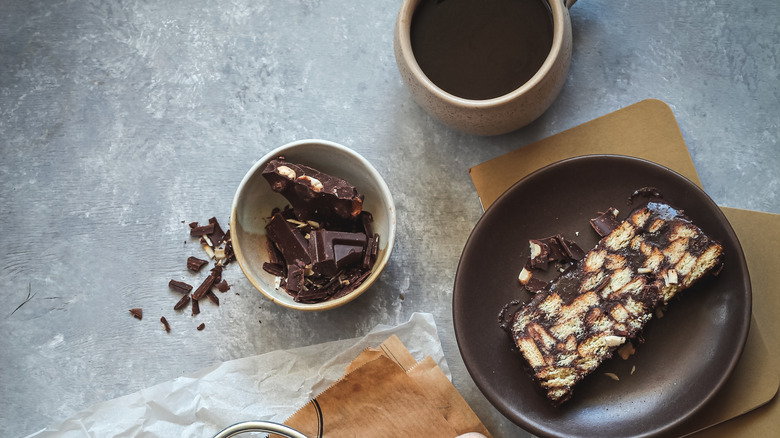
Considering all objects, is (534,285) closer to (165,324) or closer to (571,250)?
(571,250)

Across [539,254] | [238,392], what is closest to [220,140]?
[238,392]

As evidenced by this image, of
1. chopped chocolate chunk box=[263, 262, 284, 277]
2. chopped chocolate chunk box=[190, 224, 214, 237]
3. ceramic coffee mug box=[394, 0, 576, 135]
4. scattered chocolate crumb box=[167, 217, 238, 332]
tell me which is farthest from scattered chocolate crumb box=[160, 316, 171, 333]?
Answer: ceramic coffee mug box=[394, 0, 576, 135]

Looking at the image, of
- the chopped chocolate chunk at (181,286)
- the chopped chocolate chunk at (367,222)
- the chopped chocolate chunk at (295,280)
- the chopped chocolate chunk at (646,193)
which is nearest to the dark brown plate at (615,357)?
the chopped chocolate chunk at (646,193)

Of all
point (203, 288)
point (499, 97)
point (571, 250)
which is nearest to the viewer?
point (499, 97)

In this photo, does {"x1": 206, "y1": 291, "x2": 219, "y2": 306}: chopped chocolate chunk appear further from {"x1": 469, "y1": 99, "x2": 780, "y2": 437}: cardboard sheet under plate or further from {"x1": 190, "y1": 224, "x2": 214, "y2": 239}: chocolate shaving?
{"x1": 469, "y1": 99, "x2": 780, "y2": 437}: cardboard sheet under plate

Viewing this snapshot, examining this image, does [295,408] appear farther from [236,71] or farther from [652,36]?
[652,36]
